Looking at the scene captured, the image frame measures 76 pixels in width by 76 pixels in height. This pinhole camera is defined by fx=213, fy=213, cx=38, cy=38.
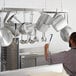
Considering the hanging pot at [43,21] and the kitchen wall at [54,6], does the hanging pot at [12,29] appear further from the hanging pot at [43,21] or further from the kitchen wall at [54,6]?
the kitchen wall at [54,6]

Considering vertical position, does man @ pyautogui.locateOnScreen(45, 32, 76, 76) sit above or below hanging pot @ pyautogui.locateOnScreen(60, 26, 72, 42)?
below

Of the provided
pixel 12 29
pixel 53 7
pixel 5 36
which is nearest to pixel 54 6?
pixel 53 7

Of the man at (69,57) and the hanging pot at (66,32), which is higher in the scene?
the hanging pot at (66,32)

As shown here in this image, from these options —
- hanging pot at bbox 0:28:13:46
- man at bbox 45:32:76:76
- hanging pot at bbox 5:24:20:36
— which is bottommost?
man at bbox 45:32:76:76

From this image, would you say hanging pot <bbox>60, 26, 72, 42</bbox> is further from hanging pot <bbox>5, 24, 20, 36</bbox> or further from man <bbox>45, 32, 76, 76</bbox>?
hanging pot <bbox>5, 24, 20, 36</bbox>

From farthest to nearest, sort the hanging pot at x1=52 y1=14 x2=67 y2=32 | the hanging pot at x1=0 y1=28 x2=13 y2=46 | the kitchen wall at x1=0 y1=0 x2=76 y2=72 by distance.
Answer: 1. the kitchen wall at x1=0 y1=0 x2=76 y2=72
2. the hanging pot at x1=52 y1=14 x2=67 y2=32
3. the hanging pot at x1=0 y1=28 x2=13 y2=46

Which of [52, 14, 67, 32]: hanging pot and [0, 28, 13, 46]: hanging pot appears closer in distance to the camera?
[0, 28, 13, 46]: hanging pot

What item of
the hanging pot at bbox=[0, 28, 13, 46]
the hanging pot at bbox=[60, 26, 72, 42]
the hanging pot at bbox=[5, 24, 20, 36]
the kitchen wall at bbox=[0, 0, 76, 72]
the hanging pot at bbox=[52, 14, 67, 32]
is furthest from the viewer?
the kitchen wall at bbox=[0, 0, 76, 72]

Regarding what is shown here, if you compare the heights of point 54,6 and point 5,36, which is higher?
point 54,6

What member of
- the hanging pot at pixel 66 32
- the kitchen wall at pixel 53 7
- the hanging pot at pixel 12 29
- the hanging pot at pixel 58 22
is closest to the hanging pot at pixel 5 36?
the hanging pot at pixel 12 29

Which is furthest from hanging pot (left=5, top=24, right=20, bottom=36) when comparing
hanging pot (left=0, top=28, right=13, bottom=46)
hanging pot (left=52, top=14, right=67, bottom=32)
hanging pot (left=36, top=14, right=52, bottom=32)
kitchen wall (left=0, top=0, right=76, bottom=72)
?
kitchen wall (left=0, top=0, right=76, bottom=72)

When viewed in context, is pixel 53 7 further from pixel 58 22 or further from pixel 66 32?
pixel 58 22

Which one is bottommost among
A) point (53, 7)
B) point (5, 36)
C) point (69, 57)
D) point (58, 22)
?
point (69, 57)

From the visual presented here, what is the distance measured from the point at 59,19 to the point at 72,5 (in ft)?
5.15
